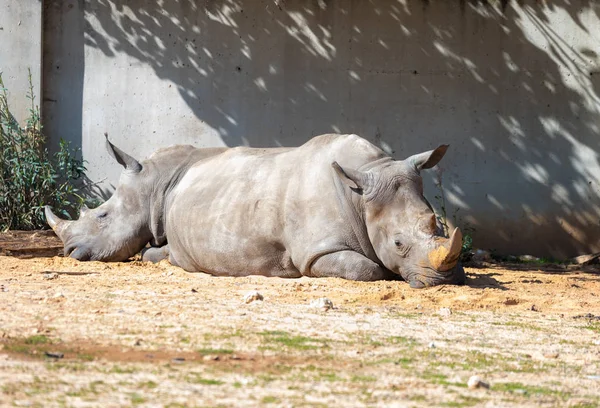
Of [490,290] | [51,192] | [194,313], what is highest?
[490,290]

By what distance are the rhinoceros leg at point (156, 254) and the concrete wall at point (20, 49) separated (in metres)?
2.87

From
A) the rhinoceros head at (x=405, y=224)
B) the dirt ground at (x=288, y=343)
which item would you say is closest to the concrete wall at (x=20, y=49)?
the dirt ground at (x=288, y=343)

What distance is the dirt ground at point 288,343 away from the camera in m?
4.76

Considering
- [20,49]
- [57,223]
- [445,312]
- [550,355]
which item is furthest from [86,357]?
[20,49]

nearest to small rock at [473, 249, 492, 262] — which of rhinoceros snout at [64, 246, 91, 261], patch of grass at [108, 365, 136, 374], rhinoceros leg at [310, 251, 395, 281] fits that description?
rhinoceros leg at [310, 251, 395, 281]

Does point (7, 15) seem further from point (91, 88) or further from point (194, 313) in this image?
point (194, 313)

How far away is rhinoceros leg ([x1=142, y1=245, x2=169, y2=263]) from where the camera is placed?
429 inches

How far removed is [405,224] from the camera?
9156 millimetres

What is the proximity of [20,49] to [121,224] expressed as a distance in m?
3.11

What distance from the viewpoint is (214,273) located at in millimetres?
10156

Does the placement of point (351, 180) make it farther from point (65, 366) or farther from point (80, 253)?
point (65, 366)

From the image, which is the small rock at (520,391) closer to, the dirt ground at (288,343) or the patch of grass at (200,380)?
the dirt ground at (288,343)

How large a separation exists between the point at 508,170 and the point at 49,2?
572cm

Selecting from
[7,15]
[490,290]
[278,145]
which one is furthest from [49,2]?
[490,290]
